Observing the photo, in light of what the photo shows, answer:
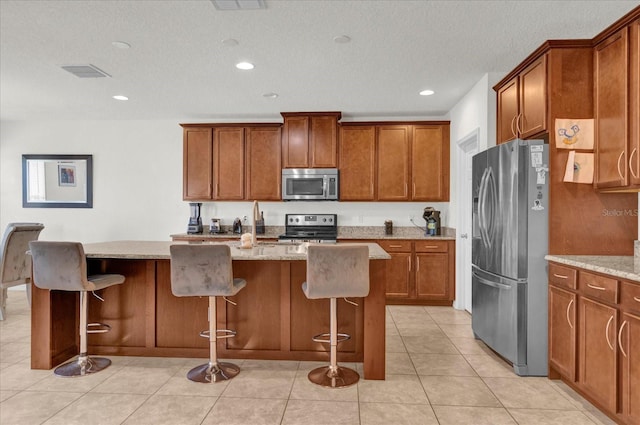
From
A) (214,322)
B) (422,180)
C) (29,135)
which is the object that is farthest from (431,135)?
(29,135)

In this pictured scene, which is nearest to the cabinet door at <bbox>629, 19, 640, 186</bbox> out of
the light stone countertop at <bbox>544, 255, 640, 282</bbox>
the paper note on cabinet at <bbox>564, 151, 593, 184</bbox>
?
the paper note on cabinet at <bbox>564, 151, 593, 184</bbox>

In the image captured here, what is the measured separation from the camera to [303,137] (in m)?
5.18

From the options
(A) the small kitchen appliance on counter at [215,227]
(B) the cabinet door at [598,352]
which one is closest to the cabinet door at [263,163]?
(A) the small kitchen appliance on counter at [215,227]

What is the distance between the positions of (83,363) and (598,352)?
347 cm

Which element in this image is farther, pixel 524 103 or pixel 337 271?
pixel 524 103

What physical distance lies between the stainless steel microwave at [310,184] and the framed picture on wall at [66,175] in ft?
10.8

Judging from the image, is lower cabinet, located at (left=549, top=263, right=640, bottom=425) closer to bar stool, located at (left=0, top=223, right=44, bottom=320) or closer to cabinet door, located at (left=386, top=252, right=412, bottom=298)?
cabinet door, located at (left=386, top=252, right=412, bottom=298)

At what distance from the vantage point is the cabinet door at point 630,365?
1.89 metres

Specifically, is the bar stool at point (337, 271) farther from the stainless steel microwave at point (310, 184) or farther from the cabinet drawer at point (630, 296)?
the stainless steel microwave at point (310, 184)

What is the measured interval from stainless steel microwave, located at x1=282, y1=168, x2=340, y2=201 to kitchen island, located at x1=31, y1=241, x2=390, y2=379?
7.29 feet

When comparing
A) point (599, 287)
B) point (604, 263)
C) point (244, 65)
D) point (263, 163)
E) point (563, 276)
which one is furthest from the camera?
point (263, 163)

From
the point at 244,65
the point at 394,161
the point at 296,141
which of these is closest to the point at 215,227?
the point at 296,141

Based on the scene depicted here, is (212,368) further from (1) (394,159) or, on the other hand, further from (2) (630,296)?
(1) (394,159)

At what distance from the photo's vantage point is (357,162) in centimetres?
520
